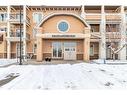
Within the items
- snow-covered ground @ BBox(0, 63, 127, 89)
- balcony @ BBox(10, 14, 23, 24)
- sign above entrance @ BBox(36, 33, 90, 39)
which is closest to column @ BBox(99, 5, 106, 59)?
sign above entrance @ BBox(36, 33, 90, 39)

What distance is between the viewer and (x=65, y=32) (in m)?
34.7

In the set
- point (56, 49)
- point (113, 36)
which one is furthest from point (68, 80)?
point (113, 36)

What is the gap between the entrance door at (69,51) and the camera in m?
36.3

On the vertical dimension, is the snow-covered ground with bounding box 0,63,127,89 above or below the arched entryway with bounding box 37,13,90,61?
below

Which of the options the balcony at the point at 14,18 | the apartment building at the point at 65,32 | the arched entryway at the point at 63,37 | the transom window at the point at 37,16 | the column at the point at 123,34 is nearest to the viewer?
the arched entryway at the point at 63,37

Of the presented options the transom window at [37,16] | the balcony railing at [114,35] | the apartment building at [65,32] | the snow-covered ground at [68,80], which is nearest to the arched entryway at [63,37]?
the apartment building at [65,32]

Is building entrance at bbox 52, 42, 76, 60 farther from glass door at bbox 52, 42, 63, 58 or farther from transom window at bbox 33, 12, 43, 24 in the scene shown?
transom window at bbox 33, 12, 43, 24

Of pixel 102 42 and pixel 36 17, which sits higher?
pixel 36 17

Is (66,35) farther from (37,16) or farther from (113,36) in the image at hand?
(37,16)

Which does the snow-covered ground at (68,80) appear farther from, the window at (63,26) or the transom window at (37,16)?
the transom window at (37,16)

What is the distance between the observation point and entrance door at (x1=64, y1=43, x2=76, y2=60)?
36281mm

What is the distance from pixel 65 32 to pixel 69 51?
348 centimetres

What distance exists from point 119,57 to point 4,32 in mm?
21610

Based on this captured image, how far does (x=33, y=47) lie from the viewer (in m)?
44.2
